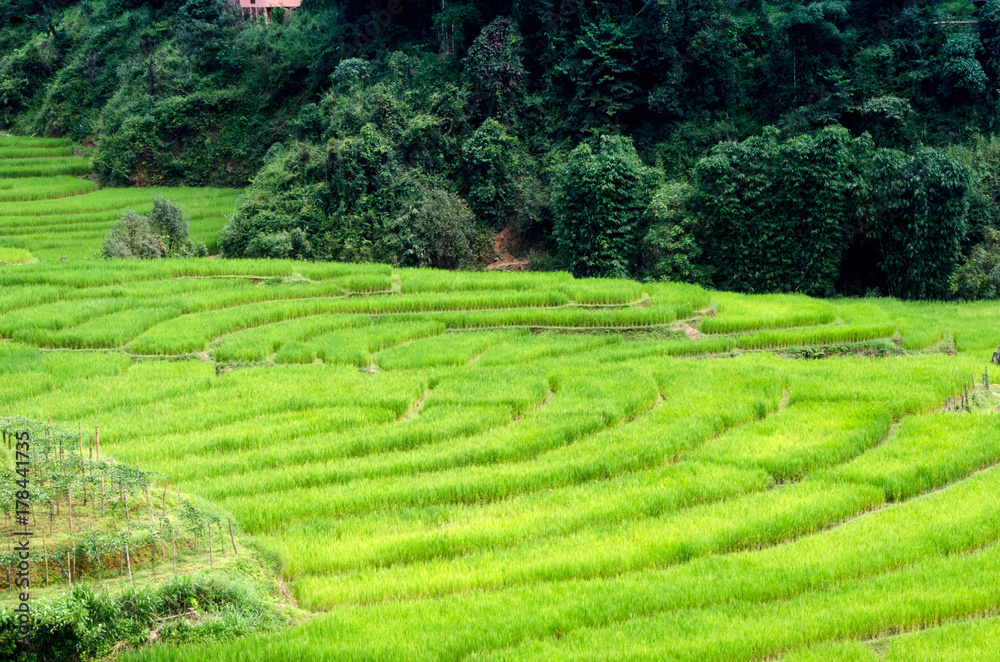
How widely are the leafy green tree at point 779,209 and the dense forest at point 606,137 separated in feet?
0.16

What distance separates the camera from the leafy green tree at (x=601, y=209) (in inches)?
990

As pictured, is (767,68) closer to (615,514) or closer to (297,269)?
(297,269)

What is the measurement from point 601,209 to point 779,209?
3894 mm

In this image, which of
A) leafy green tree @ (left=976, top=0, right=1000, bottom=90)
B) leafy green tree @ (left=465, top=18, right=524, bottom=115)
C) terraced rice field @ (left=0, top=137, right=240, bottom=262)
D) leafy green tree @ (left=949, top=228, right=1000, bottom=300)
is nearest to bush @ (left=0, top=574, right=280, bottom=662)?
terraced rice field @ (left=0, top=137, right=240, bottom=262)

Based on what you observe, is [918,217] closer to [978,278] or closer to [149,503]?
[978,278]

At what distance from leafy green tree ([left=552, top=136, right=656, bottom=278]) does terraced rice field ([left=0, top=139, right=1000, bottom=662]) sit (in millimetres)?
3352

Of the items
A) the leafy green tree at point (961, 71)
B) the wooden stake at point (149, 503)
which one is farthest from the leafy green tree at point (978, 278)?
the wooden stake at point (149, 503)

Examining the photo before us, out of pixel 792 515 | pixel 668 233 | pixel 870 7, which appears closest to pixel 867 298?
pixel 668 233

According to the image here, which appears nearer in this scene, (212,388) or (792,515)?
(792,515)

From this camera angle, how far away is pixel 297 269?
23.0 meters

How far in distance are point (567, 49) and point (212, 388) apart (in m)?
16.4

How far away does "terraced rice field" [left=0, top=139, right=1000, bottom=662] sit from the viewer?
8961 mm

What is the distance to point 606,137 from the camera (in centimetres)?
2627

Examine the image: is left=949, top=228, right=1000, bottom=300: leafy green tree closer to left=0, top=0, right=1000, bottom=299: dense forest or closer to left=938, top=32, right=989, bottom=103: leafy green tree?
left=0, top=0, right=1000, bottom=299: dense forest
